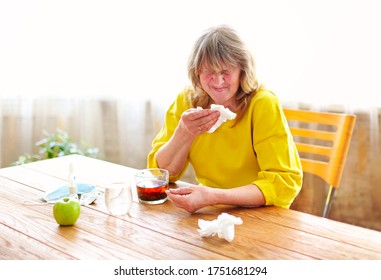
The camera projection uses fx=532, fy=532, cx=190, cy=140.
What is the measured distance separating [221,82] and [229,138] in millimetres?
200

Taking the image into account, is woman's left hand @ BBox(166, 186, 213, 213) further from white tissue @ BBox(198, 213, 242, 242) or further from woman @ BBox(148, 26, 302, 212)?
white tissue @ BBox(198, 213, 242, 242)

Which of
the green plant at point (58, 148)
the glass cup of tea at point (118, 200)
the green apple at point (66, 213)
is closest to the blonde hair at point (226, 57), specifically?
the glass cup of tea at point (118, 200)

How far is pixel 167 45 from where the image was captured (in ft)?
9.57

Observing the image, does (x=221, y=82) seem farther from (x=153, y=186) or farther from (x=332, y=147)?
(x=332, y=147)

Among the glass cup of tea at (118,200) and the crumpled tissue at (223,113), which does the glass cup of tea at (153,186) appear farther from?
the crumpled tissue at (223,113)

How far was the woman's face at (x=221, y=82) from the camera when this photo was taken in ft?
5.42

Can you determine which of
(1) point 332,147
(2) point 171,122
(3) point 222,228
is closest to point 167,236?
(3) point 222,228

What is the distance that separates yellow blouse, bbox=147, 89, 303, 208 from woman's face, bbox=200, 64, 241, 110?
85 millimetres

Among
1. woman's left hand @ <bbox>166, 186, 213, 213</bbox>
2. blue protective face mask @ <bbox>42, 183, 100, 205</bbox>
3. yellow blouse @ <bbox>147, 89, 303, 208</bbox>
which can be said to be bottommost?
blue protective face mask @ <bbox>42, 183, 100, 205</bbox>

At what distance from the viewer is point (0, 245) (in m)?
1.29

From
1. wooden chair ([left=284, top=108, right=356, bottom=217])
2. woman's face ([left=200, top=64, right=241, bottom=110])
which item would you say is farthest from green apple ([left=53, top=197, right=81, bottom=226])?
wooden chair ([left=284, top=108, right=356, bottom=217])

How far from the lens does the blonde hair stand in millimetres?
1630
